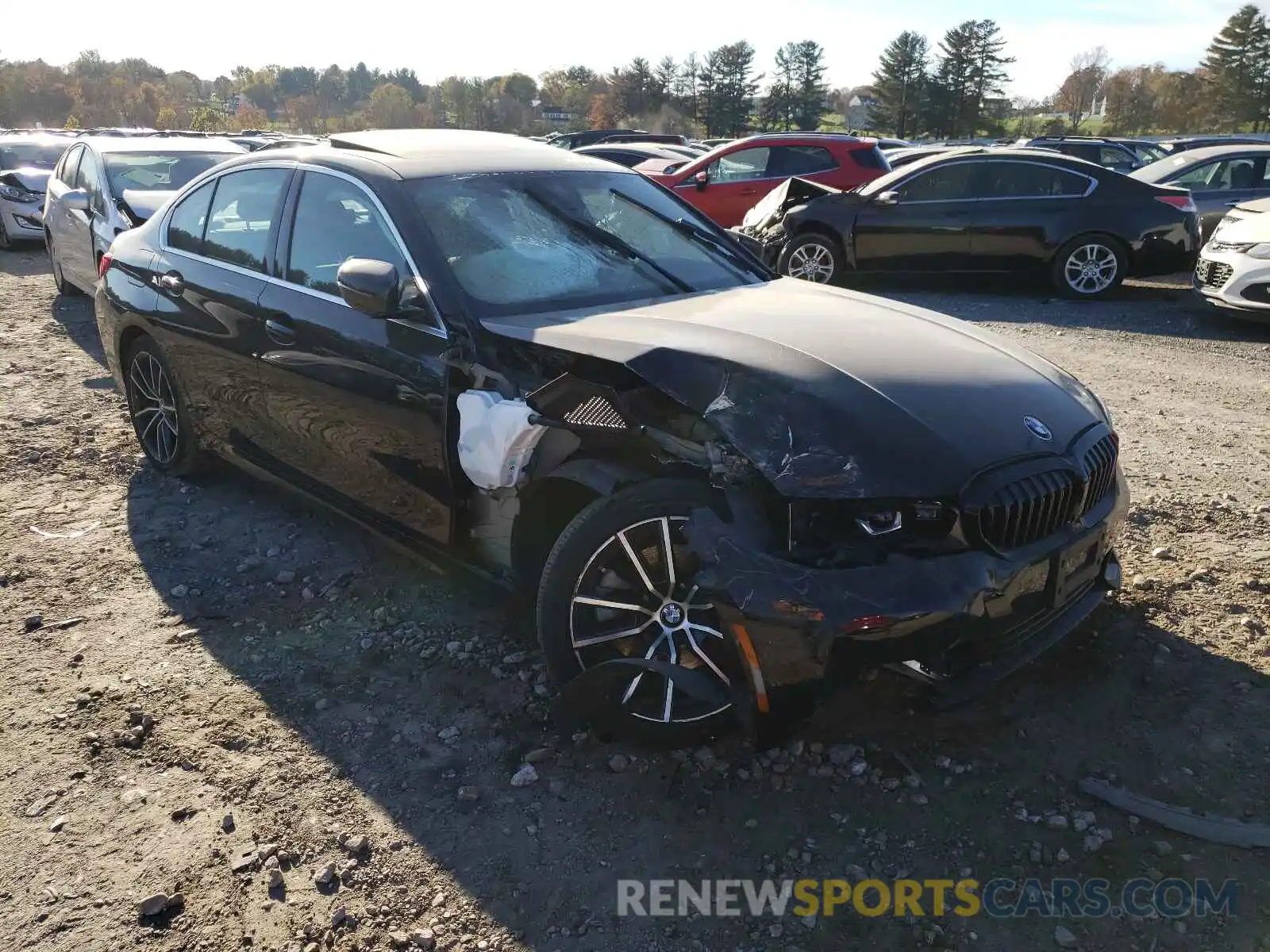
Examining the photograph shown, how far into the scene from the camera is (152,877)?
8.36ft

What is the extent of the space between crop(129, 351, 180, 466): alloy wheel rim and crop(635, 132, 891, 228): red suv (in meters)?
9.02

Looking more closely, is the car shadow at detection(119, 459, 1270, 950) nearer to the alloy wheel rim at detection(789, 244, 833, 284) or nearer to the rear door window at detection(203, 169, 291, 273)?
the rear door window at detection(203, 169, 291, 273)

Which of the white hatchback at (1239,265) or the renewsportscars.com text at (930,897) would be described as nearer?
the renewsportscars.com text at (930,897)

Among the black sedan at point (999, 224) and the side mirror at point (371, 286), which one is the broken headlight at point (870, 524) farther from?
the black sedan at point (999, 224)

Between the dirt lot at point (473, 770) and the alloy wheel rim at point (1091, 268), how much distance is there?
6477 millimetres

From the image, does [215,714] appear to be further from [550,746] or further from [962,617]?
[962,617]

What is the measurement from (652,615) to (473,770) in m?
0.74

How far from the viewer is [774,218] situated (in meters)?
10.7

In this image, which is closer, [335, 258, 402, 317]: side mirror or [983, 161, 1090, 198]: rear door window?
[335, 258, 402, 317]: side mirror

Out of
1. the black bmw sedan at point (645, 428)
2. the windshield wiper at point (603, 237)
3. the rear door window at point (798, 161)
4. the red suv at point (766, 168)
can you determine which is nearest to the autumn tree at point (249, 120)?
the red suv at point (766, 168)

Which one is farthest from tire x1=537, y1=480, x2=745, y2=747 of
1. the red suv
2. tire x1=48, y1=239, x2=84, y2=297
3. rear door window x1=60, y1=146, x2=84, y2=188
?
the red suv

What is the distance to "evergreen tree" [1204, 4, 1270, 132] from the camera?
212ft

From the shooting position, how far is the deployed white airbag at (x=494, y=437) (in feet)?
10.2

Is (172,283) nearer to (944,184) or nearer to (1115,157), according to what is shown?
(944,184)
